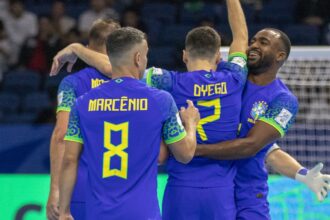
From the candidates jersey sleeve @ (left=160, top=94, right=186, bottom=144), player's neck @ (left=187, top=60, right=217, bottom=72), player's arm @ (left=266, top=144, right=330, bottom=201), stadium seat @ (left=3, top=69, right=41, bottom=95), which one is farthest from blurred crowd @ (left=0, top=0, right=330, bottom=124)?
jersey sleeve @ (left=160, top=94, right=186, bottom=144)

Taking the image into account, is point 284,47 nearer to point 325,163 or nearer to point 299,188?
point 299,188

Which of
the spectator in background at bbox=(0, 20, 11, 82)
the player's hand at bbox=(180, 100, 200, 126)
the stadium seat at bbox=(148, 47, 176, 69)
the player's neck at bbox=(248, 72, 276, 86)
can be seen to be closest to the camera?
the player's hand at bbox=(180, 100, 200, 126)

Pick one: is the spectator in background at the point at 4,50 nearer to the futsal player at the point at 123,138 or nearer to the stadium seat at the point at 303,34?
the stadium seat at the point at 303,34

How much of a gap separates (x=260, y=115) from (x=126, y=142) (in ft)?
4.78

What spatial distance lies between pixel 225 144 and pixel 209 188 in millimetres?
323

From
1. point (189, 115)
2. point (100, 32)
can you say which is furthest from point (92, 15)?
point (189, 115)

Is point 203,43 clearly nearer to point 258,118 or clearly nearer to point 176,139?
point 258,118

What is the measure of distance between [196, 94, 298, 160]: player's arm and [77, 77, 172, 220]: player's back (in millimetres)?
858

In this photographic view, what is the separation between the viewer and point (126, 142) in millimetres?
4879

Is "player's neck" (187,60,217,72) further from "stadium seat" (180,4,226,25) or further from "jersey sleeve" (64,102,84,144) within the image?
"stadium seat" (180,4,226,25)

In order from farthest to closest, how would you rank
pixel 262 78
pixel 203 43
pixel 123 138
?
pixel 262 78
pixel 203 43
pixel 123 138

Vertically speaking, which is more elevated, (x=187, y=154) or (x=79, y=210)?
(x=187, y=154)

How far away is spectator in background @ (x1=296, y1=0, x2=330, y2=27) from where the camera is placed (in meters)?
14.0

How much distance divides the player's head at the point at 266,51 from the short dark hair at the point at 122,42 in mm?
1311
